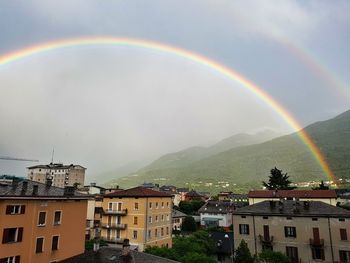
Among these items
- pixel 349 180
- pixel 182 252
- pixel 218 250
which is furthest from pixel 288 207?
→ pixel 349 180

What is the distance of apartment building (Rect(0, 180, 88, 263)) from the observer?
28234mm

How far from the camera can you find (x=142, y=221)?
52.9 m

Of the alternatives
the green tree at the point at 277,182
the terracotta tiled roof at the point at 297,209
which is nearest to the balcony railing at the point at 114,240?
the terracotta tiled roof at the point at 297,209

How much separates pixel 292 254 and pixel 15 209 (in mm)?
34713

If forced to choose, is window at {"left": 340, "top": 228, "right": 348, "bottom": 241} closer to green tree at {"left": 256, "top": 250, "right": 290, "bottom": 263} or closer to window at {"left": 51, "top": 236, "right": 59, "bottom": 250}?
green tree at {"left": 256, "top": 250, "right": 290, "bottom": 263}

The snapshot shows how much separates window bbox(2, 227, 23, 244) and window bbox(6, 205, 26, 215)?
1.47 m

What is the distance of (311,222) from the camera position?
41688mm

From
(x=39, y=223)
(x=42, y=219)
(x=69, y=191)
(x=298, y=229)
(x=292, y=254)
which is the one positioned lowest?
(x=292, y=254)

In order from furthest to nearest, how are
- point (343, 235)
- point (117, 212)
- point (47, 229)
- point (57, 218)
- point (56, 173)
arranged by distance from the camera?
point (56, 173) < point (117, 212) < point (343, 235) < point (57, 218) < point (47, 229)

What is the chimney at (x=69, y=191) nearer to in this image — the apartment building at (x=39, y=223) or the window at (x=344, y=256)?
the apartment building at (x=39, y=223)

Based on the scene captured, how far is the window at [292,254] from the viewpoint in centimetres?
4119

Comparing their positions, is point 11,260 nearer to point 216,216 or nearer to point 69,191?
point 69,191

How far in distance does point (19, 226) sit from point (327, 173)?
20146 centimetres

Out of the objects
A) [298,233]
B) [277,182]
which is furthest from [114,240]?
[277,182]
